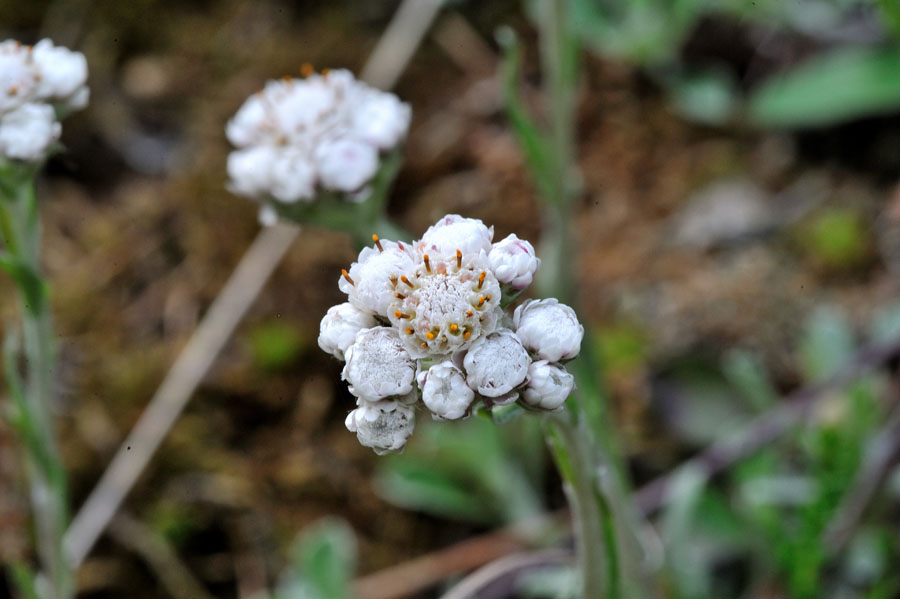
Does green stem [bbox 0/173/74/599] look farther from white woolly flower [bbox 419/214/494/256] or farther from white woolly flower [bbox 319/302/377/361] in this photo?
white woolly flower [bbox 419/214/494/256]

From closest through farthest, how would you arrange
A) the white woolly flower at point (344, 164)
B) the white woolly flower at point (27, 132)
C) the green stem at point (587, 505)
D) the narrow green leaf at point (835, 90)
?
the green stem at point (587, 505), the white woolly flower at point (27, 132), the white woolly flower at point (344, 164), the narrow green leaf at point (835, 90)

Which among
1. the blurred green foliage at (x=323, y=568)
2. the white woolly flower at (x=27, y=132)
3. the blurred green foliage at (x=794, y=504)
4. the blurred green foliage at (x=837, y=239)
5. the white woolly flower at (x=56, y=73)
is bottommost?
the blurred green foliage at (x=323, y=568)

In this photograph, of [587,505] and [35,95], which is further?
[35,95]

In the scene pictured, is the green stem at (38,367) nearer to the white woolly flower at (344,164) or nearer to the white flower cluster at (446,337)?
the white woolly flower at (344,164)

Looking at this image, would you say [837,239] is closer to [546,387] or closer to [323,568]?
[323,568]

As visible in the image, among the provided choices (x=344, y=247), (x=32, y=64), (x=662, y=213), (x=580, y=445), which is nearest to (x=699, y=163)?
(x=662, y=213)

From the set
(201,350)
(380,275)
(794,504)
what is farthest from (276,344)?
(380,275)

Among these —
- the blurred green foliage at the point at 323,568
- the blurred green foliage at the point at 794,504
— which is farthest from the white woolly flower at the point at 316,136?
the blurred green foliage at the point at 794,504

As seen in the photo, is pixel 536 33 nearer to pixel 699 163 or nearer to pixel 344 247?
pixel 699 163
